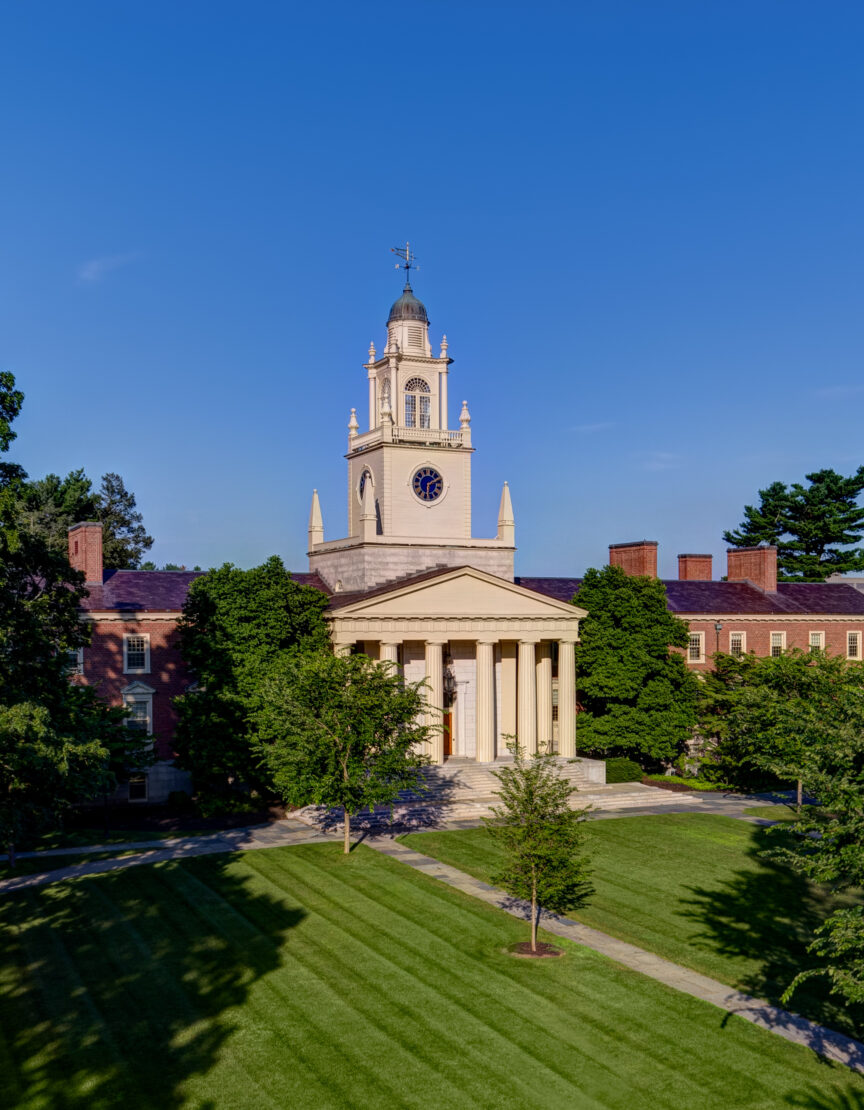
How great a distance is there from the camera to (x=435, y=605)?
51406mm

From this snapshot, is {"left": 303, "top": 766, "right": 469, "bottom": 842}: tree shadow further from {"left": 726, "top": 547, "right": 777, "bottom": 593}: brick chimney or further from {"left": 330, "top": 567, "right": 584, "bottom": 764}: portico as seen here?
{"left": 726, "top": 547, "right": 777, "bottom": 593}: brick chimney

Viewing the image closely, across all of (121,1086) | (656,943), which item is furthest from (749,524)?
(121,1086)

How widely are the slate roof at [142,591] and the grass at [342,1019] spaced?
20.1m

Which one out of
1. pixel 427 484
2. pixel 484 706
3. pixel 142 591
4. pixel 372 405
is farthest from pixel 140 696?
pixel 372 405

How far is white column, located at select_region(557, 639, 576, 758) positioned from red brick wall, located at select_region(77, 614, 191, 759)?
61.6ft

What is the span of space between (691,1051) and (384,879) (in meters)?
14.9

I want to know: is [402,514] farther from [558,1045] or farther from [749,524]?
[749,524]

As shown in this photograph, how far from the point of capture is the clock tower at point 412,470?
5616 centimetres

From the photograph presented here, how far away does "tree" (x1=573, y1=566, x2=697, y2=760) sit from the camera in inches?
2160

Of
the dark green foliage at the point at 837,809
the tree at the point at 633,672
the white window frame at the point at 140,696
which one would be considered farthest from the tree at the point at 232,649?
the dark green foliage at the point at 837,809

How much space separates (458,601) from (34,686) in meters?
25.7

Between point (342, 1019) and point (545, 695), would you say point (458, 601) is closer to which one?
point (545, 695)

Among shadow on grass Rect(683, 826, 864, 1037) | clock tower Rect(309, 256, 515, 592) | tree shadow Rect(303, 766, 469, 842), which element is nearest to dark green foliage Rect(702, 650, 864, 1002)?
shadow on grass Rect(683, 826, 864, 1037)

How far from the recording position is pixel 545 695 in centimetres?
5512
